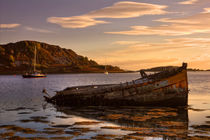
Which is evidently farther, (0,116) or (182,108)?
(182,108)

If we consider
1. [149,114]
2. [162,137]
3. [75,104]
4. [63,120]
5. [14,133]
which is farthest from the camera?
[75,104]

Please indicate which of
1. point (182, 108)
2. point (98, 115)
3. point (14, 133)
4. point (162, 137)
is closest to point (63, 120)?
point (98, 115)

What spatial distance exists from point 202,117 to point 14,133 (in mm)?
15022

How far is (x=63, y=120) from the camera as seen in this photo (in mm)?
A: 20875

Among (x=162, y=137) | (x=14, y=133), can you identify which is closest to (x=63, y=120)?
(x=14, y=133)

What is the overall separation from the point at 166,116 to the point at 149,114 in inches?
66.1

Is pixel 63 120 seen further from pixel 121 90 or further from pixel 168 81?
pixel 168 81

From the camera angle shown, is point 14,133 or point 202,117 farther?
point 202,117

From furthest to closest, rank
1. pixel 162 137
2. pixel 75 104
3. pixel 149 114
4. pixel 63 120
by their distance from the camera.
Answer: pixel 75 104 → pixel 149 114 → pixel 63 120 → pixel 162 137

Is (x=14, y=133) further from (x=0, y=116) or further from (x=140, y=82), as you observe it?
(x=140, y=82)

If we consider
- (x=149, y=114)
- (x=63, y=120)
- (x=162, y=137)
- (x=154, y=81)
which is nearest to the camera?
(x=162, y=137)

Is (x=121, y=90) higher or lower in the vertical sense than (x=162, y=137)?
higher

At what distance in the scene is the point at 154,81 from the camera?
84.4 ft

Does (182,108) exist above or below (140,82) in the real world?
below
